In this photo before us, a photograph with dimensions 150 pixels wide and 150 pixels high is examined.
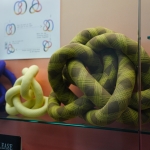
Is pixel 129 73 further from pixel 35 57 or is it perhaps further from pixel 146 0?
pixel 35 57

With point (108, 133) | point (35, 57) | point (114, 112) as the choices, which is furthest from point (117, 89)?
point (35, 57)

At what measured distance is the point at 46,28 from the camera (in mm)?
576

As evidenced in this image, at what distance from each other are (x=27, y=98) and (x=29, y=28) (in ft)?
0.67

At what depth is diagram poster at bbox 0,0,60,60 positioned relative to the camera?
1.86 feet

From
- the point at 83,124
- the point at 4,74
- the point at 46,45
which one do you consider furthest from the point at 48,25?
the point at 83,124

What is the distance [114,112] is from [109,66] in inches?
3.8

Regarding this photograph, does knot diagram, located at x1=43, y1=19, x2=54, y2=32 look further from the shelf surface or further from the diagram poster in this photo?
the shelf surface

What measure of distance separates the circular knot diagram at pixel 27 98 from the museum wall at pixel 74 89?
0.16 feet

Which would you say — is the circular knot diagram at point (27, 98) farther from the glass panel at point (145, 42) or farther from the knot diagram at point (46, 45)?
the glass panel at point (145, 42)

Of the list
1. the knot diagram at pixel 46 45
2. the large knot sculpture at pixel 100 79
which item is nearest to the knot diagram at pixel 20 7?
the knot diagram at pixel 46 45

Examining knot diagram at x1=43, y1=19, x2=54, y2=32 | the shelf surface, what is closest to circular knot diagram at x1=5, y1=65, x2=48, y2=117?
the shelf surface

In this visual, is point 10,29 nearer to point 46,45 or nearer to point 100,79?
point 46,45

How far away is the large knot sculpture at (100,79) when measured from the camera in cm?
35

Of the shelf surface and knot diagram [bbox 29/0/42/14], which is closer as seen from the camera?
the shelf surface
